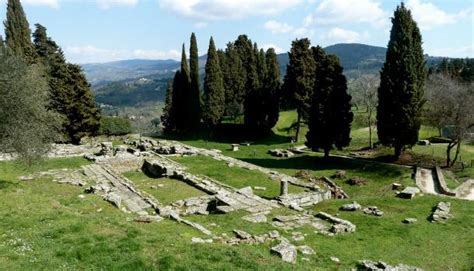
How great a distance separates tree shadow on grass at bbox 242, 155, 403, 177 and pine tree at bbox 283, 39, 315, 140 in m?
13.3

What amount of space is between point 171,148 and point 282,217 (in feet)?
90.7

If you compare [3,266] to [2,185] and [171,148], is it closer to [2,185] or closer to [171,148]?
[2,185]

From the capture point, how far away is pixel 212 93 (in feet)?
211

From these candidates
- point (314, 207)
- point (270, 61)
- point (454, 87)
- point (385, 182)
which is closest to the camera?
point (314, 207)

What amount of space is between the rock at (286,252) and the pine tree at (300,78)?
42.4 m

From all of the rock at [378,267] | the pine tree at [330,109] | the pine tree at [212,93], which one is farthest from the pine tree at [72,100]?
the rock at [378,267]

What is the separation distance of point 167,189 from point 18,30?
164 feet

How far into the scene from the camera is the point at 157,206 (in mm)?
26766

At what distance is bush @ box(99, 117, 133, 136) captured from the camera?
66.9m

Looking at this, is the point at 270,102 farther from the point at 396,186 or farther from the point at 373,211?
the point at 373,211

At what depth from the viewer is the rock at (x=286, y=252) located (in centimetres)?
1690

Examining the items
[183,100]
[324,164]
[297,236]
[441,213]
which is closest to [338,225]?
[297,236]

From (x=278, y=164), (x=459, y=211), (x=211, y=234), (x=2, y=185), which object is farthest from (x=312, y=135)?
(x=2, y=185)

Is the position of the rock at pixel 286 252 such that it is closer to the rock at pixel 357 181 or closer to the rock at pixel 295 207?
the rock at pixel 295 207
